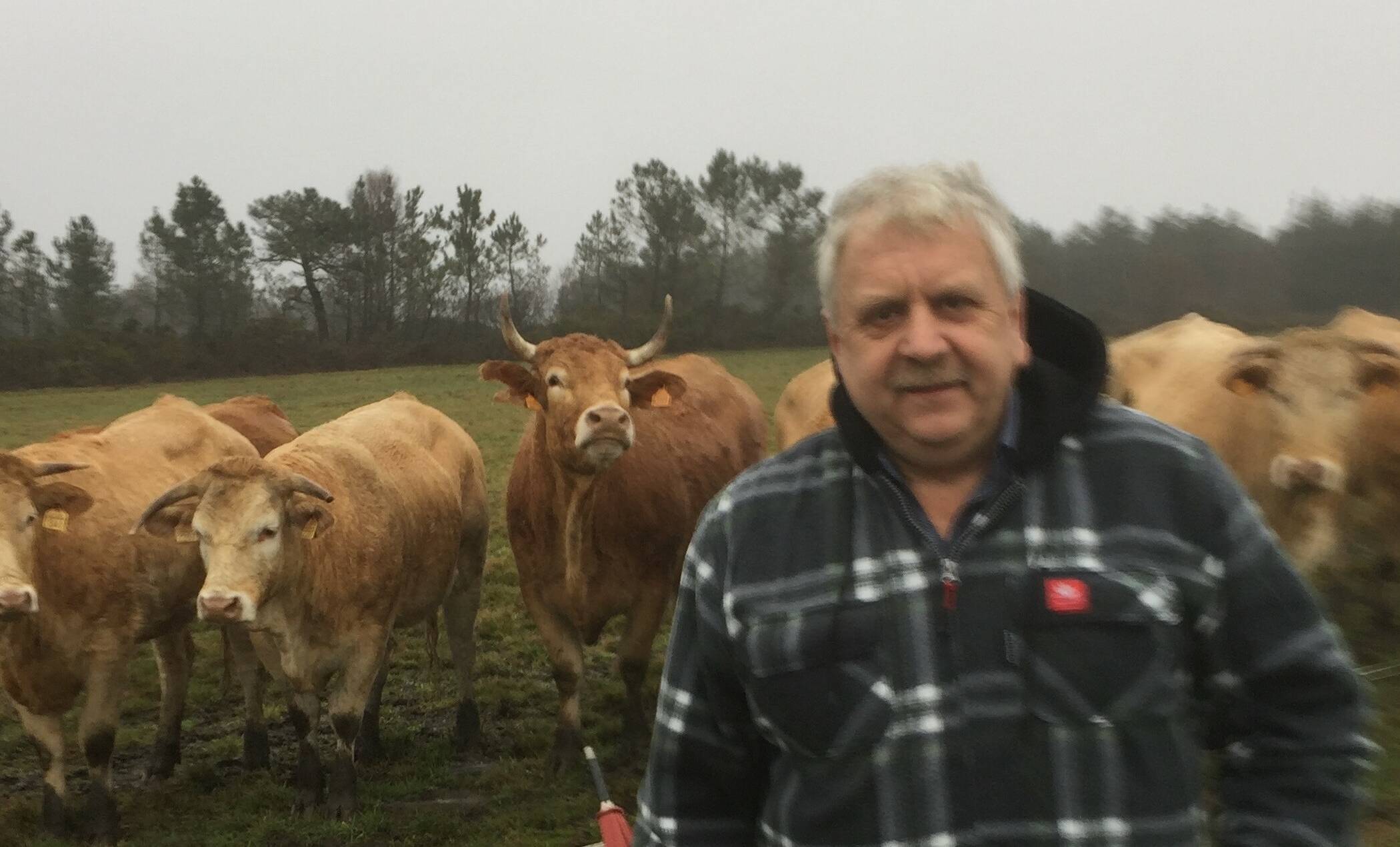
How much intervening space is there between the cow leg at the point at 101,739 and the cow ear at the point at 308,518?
53.4 inches

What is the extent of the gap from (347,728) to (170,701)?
5.41 ft

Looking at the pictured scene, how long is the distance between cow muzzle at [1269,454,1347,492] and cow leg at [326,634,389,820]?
5.04 meters

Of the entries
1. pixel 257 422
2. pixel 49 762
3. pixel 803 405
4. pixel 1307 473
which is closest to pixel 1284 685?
pixel 1307 473

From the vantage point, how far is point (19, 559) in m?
5.10

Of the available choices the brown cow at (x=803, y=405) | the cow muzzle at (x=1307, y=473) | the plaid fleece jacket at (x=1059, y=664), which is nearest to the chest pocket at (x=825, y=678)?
the plaid fleece jacket at (x=1059, y=664)

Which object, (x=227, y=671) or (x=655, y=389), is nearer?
(x=655, y=389)

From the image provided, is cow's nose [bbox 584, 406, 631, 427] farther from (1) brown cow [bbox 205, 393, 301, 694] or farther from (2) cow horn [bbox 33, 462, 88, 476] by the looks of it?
(1) brown cow [bbox 205, 393, 301, 694]

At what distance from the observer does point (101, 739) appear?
5430 millimetres

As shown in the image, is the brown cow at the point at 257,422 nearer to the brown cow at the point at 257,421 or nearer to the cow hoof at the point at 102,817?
the brown cow at the point at 257,421

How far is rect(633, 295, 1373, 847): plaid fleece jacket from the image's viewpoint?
1460mm

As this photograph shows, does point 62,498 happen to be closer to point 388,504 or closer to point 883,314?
point 388,504

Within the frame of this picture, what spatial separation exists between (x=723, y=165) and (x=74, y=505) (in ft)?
89.3

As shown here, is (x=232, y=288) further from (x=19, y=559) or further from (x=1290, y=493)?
(x=1290, y=493)

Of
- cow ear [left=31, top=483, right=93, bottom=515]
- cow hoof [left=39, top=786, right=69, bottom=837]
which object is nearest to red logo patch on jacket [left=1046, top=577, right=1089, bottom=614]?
cow ear [left=31, top=483, right=93, bottom=515]
